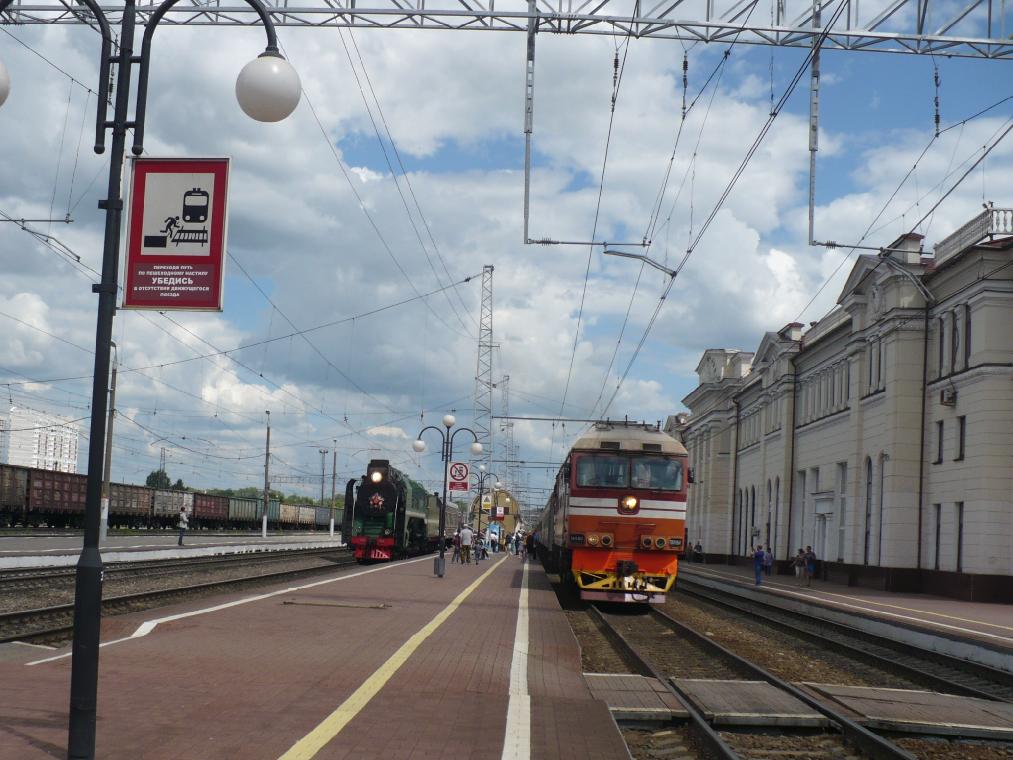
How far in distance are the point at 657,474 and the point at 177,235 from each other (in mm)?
17013

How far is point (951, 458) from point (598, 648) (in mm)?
23996

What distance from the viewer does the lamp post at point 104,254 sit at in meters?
6.54

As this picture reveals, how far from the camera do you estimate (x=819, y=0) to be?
15.2m

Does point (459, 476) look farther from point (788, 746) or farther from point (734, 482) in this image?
point (734, 482)

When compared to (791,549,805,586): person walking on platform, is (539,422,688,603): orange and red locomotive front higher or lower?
higher

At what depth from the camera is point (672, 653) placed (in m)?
16.9

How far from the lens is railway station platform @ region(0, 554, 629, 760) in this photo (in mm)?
7535

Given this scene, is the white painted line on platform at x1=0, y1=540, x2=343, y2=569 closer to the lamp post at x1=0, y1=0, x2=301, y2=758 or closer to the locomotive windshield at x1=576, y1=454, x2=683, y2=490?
the locomotive windshield at x1=576, y1=454, x2=683, y2=490

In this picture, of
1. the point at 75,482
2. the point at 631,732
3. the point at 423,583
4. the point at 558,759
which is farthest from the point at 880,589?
the point at 75,482

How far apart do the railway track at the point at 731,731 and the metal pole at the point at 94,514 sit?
457 centimetres

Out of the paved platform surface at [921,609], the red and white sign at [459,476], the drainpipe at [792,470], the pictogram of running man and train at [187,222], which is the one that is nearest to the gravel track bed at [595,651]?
the paved platform surface at [921,609]

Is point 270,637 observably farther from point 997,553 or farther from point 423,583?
point 997,553

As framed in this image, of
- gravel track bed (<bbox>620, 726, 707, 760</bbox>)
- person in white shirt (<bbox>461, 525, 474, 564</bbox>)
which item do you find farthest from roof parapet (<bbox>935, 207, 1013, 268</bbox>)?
gravel track bed (<bbox>620, 726, 707, 760</bbox>)

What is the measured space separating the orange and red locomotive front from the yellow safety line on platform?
306 inches
